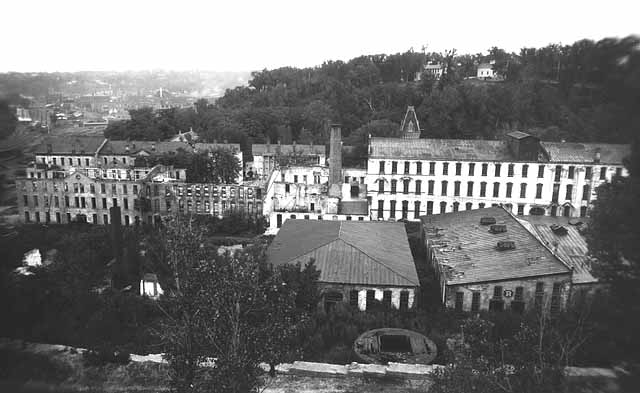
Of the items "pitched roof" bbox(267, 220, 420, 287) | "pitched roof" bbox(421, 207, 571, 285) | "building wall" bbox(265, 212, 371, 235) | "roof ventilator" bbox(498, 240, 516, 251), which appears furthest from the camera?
"building wall" bbox(265, 212, 371, 235)

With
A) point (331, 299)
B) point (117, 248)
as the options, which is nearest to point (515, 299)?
point (331, 299)

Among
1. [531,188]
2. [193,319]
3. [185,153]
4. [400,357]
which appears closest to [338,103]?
[185,153]

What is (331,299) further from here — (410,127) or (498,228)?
(410,127)

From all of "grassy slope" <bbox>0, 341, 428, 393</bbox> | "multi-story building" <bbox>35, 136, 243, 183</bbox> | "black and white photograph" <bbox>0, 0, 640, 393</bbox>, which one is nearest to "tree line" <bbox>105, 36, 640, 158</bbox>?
"black and white photograph" <bbox>0, 0, 640, 393</bbox>

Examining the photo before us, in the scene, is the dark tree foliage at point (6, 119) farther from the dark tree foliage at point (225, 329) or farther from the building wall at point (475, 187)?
the building wall at point (475, 187)

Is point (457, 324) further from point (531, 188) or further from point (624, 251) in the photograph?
point (531, 188)

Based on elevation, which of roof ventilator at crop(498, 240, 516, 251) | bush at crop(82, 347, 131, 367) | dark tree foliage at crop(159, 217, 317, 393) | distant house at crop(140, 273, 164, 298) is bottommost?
distant house at crop(140, 273, 164, 298)

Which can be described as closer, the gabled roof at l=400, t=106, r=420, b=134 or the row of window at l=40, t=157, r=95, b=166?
the row of window at l=40, t=157, r=95, b=166

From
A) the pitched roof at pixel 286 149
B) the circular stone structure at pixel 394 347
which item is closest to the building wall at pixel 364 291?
the circular stone structure at pixel 394 347

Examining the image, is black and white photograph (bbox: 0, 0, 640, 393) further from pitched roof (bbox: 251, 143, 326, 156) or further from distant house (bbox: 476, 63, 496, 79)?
distant house (bbox: 476, 63, 496, 79)
